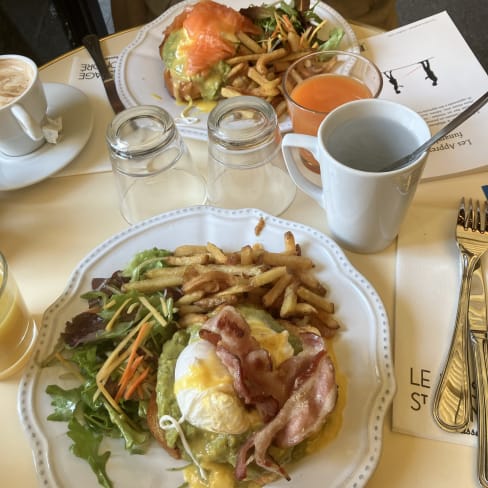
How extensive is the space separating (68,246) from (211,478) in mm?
603

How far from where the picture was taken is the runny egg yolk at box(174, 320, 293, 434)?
30.1 inches

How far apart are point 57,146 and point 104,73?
0.85ft

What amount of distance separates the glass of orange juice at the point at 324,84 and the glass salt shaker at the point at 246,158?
0.08 metres

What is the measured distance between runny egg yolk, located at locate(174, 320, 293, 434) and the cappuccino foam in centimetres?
78

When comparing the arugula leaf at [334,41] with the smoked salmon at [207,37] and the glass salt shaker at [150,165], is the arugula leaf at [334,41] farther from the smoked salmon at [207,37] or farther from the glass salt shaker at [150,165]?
the glass salt shaker at [150,165]

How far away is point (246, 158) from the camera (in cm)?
114

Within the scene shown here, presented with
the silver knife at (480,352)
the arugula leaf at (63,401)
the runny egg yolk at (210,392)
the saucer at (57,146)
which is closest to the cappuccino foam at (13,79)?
the saucer at (57,146)

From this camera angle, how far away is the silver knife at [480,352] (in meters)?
0.81

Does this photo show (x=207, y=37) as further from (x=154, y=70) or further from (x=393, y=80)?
(x=393, y=80)

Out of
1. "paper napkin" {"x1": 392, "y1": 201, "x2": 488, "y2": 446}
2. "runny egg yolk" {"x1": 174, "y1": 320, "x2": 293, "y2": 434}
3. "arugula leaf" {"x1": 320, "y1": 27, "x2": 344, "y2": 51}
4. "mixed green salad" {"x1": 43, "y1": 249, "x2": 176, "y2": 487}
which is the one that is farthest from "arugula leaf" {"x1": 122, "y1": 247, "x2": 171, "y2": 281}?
"arugula leaf" {"x1": 320, "y1": 27, "x2": 344, "y2": 51}

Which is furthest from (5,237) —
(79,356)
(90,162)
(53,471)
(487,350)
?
(487,350)

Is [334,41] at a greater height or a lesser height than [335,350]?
greater

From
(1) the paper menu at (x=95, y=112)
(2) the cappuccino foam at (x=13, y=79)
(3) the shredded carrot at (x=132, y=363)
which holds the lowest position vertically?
(3) the shredded carrot at (x=132, y=363)

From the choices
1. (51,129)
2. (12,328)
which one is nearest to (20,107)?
(51,129)
